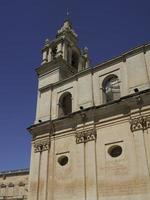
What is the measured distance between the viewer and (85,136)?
18.9 metres

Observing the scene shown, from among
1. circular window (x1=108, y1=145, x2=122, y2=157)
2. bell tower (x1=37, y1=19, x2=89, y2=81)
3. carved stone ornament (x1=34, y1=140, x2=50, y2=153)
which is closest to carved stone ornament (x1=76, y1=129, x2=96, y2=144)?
circular window (x1=108, y1=145, x2=122, y2=157)

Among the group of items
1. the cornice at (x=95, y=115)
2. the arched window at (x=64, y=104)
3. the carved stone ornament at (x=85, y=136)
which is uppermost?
the arched window at (x=64, y=104)

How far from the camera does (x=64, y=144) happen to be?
20188mm

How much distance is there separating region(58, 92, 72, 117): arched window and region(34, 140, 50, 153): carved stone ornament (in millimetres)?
2454

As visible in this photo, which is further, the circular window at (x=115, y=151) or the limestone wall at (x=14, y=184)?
the limestone wall at (x=14, y=184)

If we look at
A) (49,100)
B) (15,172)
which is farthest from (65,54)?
(15,172)

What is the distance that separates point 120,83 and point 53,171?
7.83 meters

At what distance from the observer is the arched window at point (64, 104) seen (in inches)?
880

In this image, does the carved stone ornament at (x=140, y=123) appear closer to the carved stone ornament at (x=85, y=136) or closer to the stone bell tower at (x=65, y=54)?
the carved stone ornament at (x=85, y=136)

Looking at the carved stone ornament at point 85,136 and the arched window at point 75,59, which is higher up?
the arched window at point 75,59

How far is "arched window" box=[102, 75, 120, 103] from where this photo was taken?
66.1 ft

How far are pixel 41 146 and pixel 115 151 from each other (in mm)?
6299

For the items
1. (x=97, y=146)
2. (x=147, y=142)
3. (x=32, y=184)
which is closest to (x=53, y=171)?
(x=32, y=184)

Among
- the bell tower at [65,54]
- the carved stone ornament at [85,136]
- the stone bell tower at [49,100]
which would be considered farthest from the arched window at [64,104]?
the carved stone ornament at [85,136]
